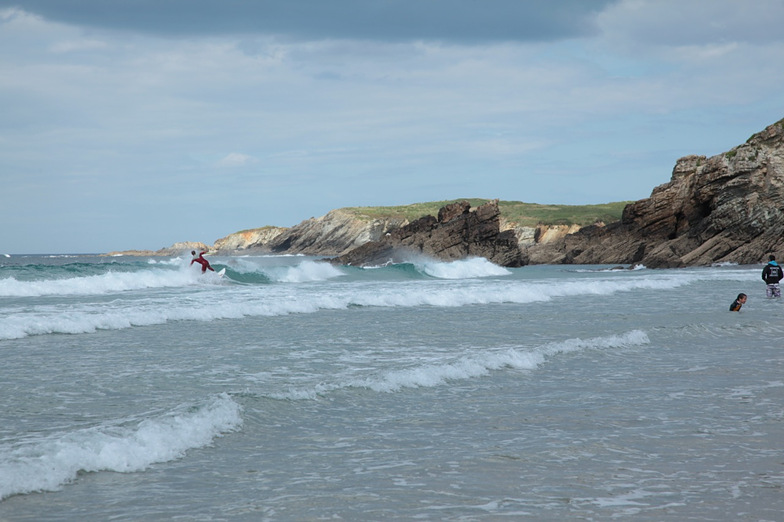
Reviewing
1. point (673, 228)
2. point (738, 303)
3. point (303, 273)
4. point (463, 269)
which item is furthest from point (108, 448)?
point (673, 228)

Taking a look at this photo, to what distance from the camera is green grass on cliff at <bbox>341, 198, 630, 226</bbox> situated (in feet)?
461

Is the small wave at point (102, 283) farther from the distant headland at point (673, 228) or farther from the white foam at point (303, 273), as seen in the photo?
the distant headland at point (673, 228)

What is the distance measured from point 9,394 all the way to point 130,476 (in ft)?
12.7

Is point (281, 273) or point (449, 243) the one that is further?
point (449, 243)

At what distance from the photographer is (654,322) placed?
17328 millimetres

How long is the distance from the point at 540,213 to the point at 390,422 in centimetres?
15581

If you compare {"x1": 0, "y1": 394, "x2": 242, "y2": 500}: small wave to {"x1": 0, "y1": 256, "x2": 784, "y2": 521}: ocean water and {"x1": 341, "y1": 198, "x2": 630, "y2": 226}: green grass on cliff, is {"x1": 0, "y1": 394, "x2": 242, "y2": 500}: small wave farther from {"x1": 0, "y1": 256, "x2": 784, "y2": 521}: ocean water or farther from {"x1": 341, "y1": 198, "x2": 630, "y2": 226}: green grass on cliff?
{"x1": 341, "y1": 198, "x2": 630, "y2": 226}: green grass on cliff

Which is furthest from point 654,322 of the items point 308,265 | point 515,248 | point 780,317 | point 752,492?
point 515,248

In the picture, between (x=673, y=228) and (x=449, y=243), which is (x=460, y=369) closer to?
(x=449, y=243)

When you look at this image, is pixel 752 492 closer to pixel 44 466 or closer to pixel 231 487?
pixel 231 487

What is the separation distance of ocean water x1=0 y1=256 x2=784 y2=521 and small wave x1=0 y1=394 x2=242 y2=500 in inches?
0.8

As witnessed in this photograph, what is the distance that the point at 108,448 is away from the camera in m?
5.86

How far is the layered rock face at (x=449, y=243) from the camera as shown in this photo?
68.8 meters

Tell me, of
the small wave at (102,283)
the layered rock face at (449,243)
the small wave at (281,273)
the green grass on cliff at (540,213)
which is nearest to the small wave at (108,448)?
the small wave at (102,283)
